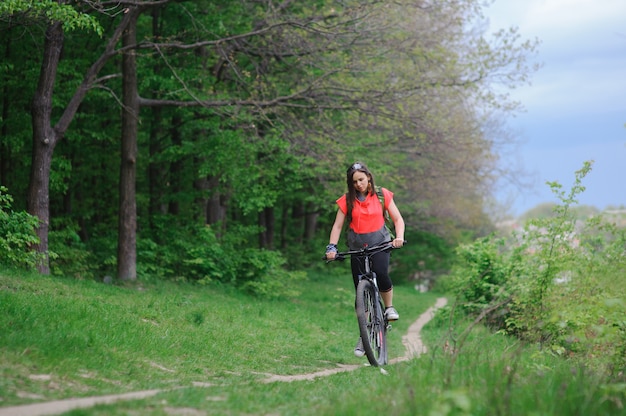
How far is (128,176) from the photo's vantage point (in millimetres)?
17453

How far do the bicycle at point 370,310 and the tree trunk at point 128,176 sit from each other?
9.74 metres

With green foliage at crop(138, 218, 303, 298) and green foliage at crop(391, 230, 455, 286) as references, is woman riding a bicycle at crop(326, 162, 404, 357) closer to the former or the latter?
green foliage at crop(138, 218, 303, 298)


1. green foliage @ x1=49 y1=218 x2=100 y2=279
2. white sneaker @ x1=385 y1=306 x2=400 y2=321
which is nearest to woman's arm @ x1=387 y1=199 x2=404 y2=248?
white sneaker @ x1=385 y1=306 x2=400 y2=321

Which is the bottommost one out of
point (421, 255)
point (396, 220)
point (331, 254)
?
point (421, 255)

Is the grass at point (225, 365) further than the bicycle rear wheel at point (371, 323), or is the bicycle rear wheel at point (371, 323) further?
the bicycle rear wheel at point (371, 323)

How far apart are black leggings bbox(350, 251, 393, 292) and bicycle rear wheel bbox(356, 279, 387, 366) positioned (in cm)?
16

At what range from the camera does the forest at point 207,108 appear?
1658 cm

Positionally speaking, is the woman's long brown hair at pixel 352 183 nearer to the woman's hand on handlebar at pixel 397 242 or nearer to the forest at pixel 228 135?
the woman's hand on handlebar at pixel 397 242

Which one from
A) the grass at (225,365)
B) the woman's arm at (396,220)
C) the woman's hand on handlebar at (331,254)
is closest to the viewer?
the grass at (225,365)

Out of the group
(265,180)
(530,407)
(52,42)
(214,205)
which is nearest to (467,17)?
(265,180)


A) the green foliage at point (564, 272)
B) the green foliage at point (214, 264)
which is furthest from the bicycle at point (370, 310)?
the green foliage at point (214, 264)

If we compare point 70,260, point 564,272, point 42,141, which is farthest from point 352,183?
point 70,260

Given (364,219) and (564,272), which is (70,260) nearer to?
(364,219)

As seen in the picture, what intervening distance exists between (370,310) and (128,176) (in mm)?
10210
